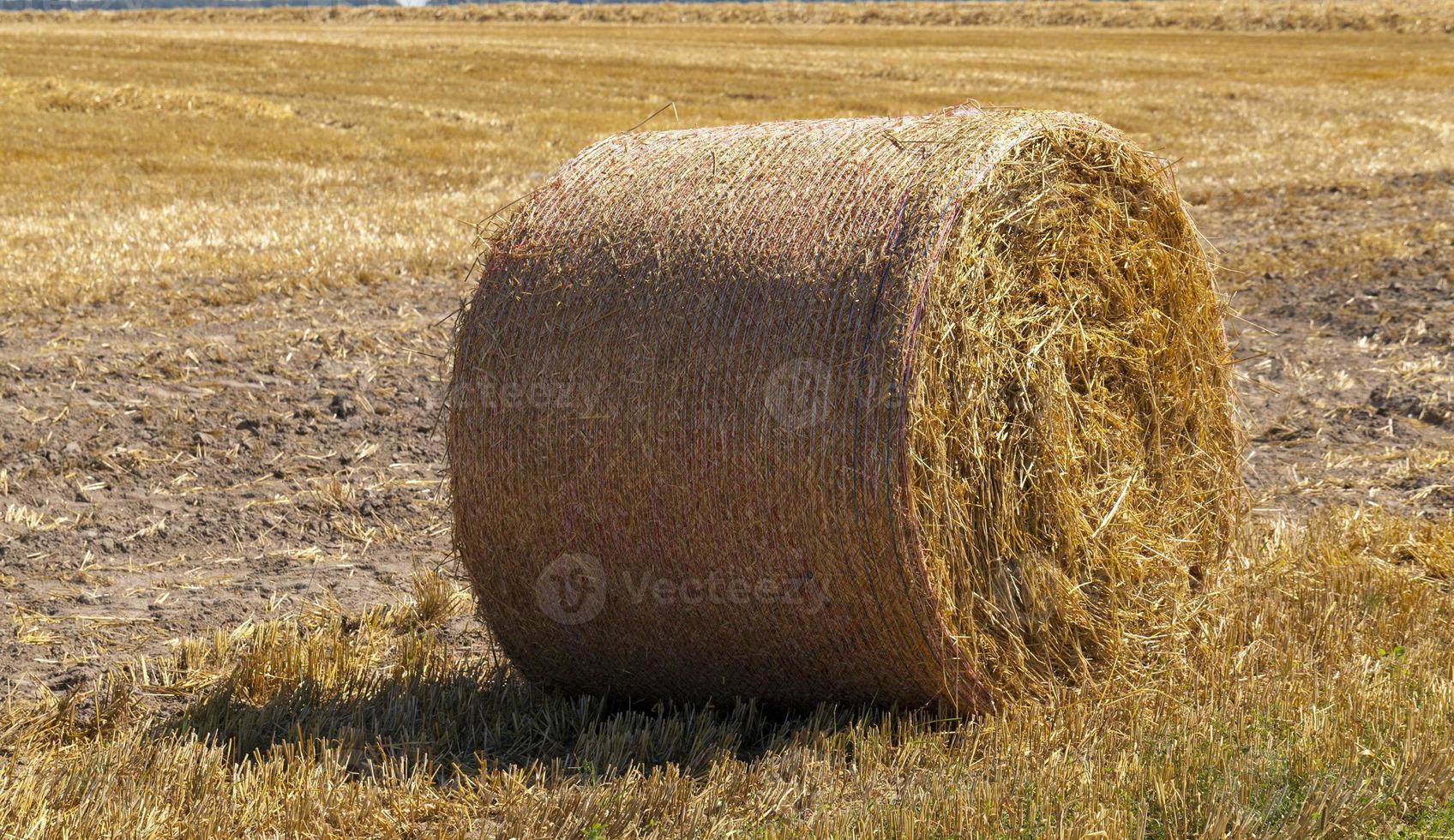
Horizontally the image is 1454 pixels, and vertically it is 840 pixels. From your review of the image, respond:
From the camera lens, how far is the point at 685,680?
14.1ft

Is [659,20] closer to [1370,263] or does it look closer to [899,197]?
[1370,263]

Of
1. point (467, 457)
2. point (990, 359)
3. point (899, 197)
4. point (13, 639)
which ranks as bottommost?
point (13, 639)

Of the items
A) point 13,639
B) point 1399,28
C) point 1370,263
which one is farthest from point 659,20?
point 13,639

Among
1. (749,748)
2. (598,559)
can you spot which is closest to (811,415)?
(598,559)

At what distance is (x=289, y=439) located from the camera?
7.11 metres

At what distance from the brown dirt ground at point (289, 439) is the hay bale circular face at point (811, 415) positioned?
62.4 inches

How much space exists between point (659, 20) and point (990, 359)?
7093 cm

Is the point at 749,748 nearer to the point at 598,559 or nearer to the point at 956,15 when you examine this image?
the point at 598,559

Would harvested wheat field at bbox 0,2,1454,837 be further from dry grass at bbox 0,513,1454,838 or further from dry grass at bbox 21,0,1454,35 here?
dry grass at bbox 21,0,1454,35

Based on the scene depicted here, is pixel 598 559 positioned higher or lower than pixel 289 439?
higher

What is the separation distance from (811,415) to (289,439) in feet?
13.7

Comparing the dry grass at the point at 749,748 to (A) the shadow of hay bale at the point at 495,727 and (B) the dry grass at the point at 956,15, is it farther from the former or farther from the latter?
(B) the dry grass at the point at 956,15

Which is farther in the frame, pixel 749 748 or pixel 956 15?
pixel 956 15

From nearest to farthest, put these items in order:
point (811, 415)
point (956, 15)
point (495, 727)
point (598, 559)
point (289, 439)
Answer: point (811, 415) < point (598, 559) < point (495, 727) < point (289, 439) < point (956, 15)
